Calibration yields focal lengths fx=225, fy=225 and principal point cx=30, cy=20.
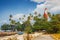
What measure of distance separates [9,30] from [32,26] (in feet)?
2.26

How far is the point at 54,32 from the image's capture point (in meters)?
6.75

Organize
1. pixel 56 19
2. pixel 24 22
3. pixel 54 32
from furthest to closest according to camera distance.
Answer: pixel 56 19
pixel 54 32
pixel 24 22

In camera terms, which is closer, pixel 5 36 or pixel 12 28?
pixel 12 28

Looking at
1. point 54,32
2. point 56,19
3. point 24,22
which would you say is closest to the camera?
point 24,22

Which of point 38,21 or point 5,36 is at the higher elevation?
point 38,21

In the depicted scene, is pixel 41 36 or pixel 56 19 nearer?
pixel 56 19

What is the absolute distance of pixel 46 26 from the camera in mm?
6863

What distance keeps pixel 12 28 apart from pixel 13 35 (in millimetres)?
328

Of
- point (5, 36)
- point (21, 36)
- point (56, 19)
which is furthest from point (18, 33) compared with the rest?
point (56, 19)

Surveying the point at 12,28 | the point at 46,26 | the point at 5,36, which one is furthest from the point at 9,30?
the point at 46,26

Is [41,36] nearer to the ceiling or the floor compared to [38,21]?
nearer to the floor

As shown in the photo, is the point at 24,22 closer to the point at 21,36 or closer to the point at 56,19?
the point at 21,36

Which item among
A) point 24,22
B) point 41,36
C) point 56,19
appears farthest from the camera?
point 41,36

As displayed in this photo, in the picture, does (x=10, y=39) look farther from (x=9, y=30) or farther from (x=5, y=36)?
(x=5, y=36)
